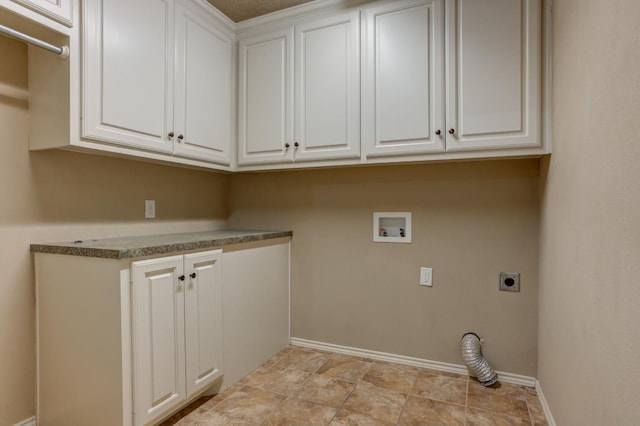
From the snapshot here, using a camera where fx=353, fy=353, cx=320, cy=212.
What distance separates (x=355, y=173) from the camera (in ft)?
8.34

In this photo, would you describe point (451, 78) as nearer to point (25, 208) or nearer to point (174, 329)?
point (174, 329)

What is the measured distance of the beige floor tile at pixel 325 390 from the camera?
1935 millimetres

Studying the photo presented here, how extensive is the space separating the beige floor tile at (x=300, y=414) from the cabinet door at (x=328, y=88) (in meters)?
Answer: 1.43

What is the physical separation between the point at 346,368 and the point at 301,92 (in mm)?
1841

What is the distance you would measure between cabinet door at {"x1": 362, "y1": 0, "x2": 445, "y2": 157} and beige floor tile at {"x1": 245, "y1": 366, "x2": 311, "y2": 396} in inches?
56.9

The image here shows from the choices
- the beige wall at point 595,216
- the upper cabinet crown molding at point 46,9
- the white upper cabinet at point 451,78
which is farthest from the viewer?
the white upper cabinet at point 451,78

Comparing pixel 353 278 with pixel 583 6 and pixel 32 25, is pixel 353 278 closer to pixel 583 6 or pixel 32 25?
pixel 583 6

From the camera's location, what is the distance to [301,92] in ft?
7.60

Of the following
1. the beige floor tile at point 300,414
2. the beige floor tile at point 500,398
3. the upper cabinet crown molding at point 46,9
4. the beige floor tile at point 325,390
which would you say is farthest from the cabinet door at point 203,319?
the beige floor tile at point 500,398

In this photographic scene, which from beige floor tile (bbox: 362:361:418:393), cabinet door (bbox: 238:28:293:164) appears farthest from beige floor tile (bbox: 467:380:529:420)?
cabinet door (bbox: 238:28:293:164)

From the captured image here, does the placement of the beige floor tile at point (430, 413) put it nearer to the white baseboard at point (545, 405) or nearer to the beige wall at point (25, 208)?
the white baseboard at point (545, 405)

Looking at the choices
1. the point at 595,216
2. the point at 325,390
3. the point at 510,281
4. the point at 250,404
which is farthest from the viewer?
the point at 510,281

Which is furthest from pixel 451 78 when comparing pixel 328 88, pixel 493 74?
pixel 328 88

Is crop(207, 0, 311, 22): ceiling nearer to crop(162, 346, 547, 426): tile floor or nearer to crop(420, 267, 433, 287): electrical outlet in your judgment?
crop(420, 267, 433, 287): electrical outlet
